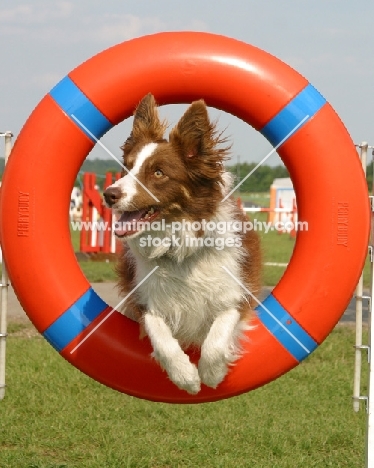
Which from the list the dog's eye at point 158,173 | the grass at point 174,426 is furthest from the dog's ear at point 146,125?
the grass at point 174,426

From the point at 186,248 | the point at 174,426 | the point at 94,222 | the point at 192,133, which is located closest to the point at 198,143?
the point at 192,133

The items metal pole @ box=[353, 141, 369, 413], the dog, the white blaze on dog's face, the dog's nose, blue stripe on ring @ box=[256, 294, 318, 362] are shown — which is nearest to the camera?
the dog's nose

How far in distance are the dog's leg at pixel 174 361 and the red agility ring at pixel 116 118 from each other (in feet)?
1.12

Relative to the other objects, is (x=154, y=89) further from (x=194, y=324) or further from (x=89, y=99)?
(x=194, y=324)

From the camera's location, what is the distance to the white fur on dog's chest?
444 centimetres

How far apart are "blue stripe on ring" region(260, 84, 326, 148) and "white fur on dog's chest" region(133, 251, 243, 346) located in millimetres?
803

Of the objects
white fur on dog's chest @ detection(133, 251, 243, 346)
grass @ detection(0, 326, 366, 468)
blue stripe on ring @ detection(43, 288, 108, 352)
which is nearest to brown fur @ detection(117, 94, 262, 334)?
white fur on dog's chest @ detection(133, 251, 243, 346)

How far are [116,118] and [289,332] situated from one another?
5.24 ft

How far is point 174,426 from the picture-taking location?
5.86m

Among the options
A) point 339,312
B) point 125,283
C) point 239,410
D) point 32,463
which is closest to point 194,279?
point 125,283

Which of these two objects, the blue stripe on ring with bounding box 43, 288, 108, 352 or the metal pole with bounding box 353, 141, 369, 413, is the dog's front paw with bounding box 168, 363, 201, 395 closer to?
the blue stripe on ring with bounding box 43, 288, 108, 352

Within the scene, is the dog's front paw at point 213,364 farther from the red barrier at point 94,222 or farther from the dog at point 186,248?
the red barrier at point 94,222

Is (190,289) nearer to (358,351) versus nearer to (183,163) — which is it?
(183,163)

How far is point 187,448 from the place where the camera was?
17.6 feet
